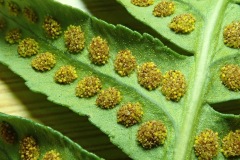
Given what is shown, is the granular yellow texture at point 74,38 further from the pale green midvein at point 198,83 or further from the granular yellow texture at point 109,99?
the pale green midvein at point 198,83

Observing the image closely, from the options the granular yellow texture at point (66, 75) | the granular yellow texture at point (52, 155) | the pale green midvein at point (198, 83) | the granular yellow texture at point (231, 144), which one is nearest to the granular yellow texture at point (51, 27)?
the granular yellow texture at point (66, 75)

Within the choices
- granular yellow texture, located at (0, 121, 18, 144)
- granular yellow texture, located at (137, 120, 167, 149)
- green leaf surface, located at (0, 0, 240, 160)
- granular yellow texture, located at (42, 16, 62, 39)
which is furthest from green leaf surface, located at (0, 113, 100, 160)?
granular yellow texture, located at (42, 16, 62, 39)

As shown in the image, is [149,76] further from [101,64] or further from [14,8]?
[14,8]

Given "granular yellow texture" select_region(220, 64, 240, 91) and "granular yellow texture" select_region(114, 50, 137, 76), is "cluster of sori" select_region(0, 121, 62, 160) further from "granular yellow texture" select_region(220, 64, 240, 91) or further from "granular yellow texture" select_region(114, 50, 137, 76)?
"granular yellow texture" select_region(220, 64, 240, 91)

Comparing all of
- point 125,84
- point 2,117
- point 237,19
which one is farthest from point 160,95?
point 2,117

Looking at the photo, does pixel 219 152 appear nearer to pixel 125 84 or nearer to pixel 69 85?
pixel 125 84

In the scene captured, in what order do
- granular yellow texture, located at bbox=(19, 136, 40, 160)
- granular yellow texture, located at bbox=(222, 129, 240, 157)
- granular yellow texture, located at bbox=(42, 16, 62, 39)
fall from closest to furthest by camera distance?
1. granular yellow texture, located at bbox=(222, 129, 240, 157)
2. granular yellow texture, located at bbox=(19, 136, 40, 160)
3. granular yellow texture, located at bbox=(42, 16, 62, 39)
